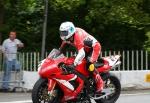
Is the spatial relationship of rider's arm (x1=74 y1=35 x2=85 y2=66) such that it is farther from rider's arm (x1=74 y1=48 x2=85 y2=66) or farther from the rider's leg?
the rider's leg

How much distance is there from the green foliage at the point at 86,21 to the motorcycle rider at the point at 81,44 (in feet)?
28.8

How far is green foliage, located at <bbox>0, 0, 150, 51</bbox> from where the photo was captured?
20859mm

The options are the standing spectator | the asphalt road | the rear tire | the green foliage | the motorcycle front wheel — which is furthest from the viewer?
the green foliage

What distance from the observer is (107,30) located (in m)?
22.0

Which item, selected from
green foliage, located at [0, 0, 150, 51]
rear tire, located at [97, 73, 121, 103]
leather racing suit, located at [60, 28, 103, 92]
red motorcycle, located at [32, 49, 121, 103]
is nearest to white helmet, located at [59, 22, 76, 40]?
leather racing suit, located at [60, 28, 103, 92]

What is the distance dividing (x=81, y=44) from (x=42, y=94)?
1.23m

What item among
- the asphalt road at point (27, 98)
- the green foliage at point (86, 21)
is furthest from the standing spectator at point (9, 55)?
the green foliage at point (86, 21)

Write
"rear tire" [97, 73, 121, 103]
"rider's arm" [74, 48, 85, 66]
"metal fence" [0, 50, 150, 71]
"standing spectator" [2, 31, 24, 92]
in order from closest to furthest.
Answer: "rider's arm" [74, 48, 85, 66]
"rear tire" [97, 73, 121, 103]
"standing spectator" [2, 31, 24, 92]
"metal fence" [0, 50, 150, 71]

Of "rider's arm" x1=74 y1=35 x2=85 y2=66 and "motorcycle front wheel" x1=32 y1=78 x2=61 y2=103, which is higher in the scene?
"rider's arm" x1=74 y1=35 x2=85 y2=66

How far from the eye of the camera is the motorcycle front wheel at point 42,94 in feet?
36.6

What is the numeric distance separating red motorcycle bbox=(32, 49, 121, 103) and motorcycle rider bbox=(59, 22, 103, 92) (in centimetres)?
12

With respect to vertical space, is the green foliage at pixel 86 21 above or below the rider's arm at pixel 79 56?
above

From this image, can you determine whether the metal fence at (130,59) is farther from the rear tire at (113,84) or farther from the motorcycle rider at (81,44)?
the motorcycle rider at (81,44)

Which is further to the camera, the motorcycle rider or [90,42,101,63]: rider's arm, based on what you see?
[90,42,101,63]: rider's arm
